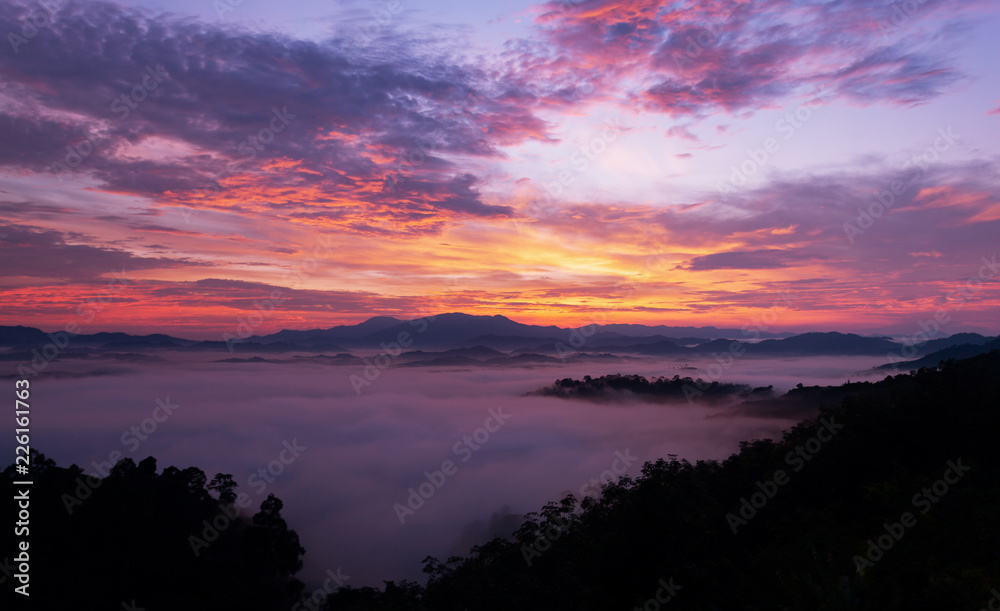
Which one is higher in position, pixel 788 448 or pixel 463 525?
pixel 788 448

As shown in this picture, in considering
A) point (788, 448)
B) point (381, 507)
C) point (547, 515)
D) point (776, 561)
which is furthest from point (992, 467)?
point (381, 507)

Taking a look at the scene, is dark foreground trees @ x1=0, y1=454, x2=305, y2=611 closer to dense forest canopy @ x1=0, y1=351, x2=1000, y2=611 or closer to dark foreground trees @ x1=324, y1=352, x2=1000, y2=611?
dense forest canopy @ x1=0, y1=351, x2=1000, y2=611

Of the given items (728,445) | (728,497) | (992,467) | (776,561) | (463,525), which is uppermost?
(992,467)

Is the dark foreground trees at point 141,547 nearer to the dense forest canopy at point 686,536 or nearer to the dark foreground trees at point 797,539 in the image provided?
the dense forest canopy at point 686,536

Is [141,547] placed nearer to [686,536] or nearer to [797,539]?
[686,536]

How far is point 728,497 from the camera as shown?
117 feet

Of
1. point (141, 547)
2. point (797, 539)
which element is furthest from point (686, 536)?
point (141, 547)

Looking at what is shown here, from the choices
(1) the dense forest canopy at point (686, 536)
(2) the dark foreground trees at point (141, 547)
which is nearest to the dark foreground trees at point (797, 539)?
(1) the dense forest canopy at point (686, 536)

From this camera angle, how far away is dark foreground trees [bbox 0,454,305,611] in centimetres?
3206

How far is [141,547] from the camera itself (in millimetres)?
39594

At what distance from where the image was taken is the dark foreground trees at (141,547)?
32062 millimetres

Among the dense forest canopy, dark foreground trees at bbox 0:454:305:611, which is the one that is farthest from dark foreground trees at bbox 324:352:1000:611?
dark foreground trees at bbox 0:454:305:611

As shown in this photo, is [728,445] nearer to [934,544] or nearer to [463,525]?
[463,525]

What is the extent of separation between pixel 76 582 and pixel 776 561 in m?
39.5
